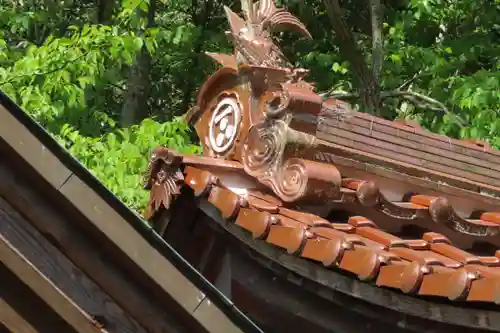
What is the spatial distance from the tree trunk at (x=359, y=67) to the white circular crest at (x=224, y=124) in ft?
9.46

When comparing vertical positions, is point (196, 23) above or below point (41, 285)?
above

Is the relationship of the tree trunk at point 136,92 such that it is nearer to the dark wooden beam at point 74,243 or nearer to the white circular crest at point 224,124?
the white circular crest at point 224,124

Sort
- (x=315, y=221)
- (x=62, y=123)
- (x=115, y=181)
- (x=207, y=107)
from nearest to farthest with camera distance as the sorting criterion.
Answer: (x=315, y=221) < (x=207, y=107) < (x=115, y=181) < (x=62, y=123)

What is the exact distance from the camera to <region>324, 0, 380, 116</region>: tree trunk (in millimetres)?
6809

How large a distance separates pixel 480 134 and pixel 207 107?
128 inches

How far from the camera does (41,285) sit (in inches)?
85.4

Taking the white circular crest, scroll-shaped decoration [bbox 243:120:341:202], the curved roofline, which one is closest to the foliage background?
the white circular crest

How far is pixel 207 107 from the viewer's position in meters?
4.30

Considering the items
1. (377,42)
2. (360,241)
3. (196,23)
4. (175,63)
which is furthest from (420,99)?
(360,241)

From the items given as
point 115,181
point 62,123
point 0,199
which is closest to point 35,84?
point 62,123

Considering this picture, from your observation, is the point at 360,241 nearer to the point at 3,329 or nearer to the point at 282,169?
the point at 282,169

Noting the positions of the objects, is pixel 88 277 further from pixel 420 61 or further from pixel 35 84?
pixel 420 61

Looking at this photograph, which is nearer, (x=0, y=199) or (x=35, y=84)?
(x=0, y=199)

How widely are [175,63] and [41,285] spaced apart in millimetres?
7483
